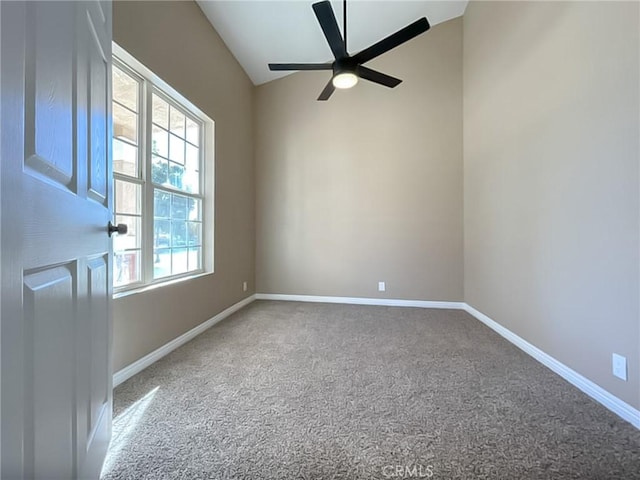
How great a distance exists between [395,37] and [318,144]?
7.16 feet

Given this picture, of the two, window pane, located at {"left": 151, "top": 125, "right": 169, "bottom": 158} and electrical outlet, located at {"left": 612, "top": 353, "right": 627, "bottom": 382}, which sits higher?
window pane, located at {"left": 151, "top": 125, "right": 169, "bottom": 158}

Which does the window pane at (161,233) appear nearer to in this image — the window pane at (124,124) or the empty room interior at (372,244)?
the empty room interior at (372,244)

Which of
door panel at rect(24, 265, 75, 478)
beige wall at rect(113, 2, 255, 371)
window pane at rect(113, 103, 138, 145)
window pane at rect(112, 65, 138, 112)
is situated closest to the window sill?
beige wall at rect(113, 2, 255, 371)

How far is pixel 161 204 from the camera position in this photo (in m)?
2.65

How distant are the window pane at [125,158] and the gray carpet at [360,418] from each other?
1.49m

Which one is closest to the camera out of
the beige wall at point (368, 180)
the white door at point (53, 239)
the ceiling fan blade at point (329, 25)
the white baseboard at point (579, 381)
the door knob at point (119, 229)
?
the white door at point (53, 239)

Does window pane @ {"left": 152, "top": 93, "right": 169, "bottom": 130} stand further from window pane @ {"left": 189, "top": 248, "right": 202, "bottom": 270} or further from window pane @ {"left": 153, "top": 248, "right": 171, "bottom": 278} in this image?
window pane @ {"left": 189, "top": 248, "right": 202, "bottom": 270}

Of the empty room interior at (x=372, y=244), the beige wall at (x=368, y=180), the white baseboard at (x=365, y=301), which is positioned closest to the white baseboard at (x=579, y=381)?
the empty room interior at (x=372, y=244)

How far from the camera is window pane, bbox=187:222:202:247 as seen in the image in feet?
10.2

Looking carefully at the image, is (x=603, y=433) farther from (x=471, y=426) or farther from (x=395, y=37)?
(x=395, y=37)

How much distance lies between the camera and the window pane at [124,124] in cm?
211

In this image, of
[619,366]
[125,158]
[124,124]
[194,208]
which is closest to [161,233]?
[194,208]

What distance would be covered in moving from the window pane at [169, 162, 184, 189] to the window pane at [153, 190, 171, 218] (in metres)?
0.16

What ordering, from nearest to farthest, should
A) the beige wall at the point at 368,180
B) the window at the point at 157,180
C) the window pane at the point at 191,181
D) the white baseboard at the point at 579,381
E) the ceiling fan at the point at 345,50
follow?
the white baseboard at the point at 579,381 → the ceiling fan at the point at 345,50 → the window at the point at 157,180 → the window pane at the point at 191,181 → the beige wall at the point at 368,180
